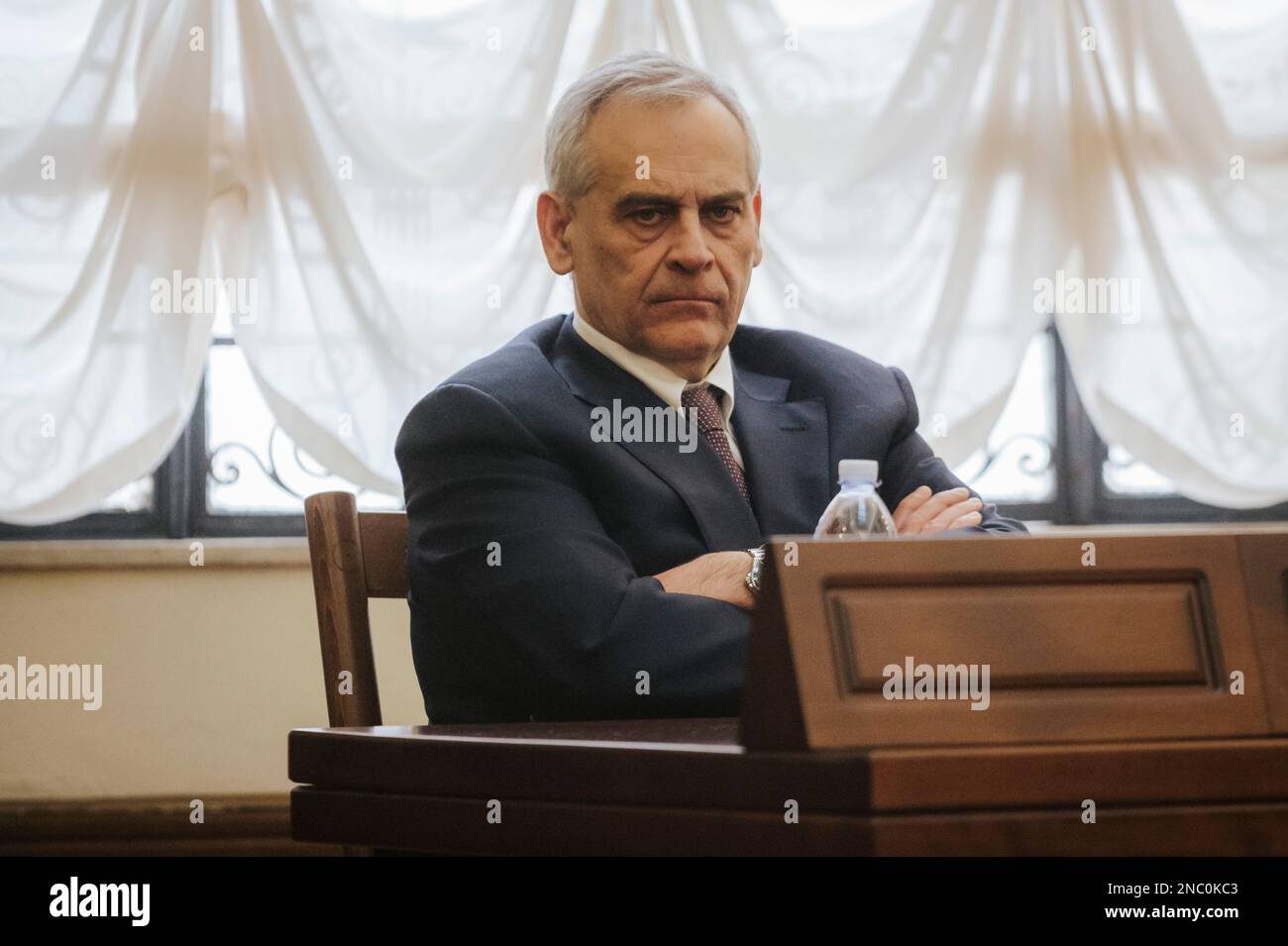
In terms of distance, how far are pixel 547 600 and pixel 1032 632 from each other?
2.50 feet

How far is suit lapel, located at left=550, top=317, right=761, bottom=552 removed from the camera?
197 cm

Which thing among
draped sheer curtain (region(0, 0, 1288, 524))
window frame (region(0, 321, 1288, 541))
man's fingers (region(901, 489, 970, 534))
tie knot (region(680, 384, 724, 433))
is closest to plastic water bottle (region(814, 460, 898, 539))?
man's fingers (region(901, 489, 970, 534))

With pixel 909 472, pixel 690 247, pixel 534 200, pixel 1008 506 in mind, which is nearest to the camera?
pixel 690 247

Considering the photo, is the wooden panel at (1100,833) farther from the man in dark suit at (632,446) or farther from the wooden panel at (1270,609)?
the man in dark suit at (632,446)

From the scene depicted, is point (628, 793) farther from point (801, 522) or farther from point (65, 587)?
point (65, 587)

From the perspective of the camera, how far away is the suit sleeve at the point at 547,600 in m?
1.54

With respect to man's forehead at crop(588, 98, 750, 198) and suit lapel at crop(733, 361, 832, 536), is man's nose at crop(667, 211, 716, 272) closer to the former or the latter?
man's forehead at crop(588, 98, 750, 198)

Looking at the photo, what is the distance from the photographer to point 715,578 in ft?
5.82

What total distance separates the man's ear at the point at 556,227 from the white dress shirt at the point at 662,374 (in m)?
0.11

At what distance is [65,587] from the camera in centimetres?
384

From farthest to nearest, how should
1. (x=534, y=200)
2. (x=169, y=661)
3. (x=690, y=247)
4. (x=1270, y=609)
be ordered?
(x=534, y=200)
(x=169, y=661)
(x=690, y=247)
(x=1270, y=609)

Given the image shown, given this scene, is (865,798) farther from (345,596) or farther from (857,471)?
(345,596)

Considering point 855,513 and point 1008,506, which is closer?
point 855,513

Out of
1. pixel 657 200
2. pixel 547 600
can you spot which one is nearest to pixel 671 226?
pixel 657 200
